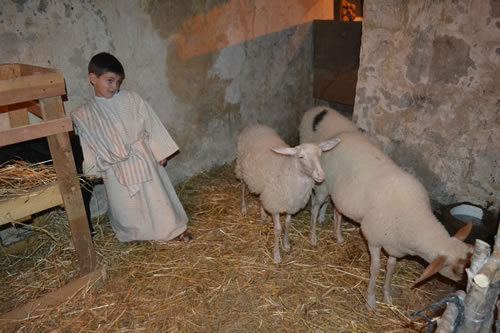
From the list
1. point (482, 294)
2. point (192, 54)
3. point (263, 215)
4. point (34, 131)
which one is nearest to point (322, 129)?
point (263, 215)

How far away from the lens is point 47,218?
438 cm

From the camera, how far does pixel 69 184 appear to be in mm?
3334

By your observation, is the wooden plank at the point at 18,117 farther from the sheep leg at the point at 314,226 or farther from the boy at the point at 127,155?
the sheep leg at the point at 314,226

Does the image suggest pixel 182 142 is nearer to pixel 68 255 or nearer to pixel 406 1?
pixel 68 255

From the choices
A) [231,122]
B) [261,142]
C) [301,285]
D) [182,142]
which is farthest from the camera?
[231,122]

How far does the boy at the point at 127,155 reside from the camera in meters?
3.81

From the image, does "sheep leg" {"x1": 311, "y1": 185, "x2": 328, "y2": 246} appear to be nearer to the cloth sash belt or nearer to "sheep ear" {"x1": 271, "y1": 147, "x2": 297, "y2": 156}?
"sheep ear" {"x1": 271, "y1": 147, "x2": 297, "y2": 156}

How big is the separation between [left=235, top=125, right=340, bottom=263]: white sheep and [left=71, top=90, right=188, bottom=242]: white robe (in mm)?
1009

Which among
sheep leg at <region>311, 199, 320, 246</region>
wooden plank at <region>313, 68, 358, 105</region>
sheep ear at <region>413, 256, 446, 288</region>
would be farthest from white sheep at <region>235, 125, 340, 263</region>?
wooden plank at <region>313, 68, 358, 105</region>

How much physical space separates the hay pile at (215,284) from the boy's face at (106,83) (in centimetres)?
167

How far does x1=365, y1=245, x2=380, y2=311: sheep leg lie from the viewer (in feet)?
11.9

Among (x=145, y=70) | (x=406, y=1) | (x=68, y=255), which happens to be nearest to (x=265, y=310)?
(x=68, y=255)

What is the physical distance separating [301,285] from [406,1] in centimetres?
349

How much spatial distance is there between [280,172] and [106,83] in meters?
2.08
